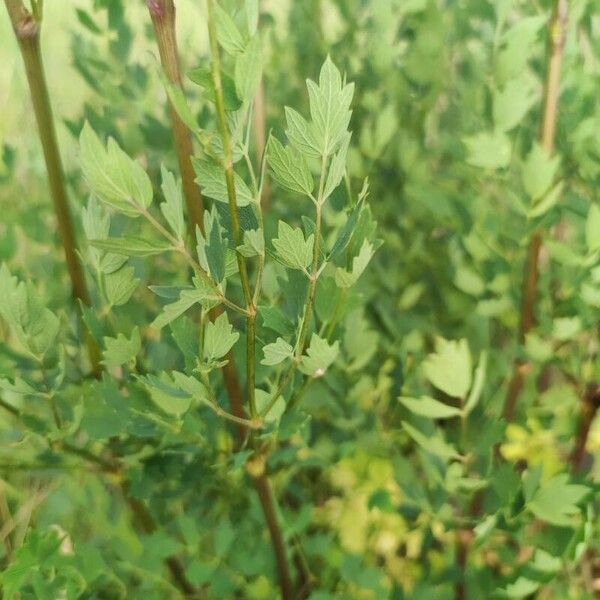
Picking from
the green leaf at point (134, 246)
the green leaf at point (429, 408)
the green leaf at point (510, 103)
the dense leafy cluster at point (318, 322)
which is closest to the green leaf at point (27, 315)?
the dense leafy cluster at point (318, 322)

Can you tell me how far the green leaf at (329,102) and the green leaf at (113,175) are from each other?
0.27 ft

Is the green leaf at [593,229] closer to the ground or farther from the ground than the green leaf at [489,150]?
closer to the ground

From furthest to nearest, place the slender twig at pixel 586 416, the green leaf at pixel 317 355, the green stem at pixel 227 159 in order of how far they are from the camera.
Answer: the slender twig at pixel 586 416, the green leaf at pixel 317 355, the green stem at pixel 227 159

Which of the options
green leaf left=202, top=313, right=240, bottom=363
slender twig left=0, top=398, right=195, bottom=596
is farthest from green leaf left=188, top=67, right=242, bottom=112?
slender twig left=0, top=398, right=195, bottom=596

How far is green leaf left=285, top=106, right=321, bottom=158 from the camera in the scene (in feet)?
1.16

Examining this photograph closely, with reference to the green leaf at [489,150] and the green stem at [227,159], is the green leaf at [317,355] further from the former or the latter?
the green leaf at [489,150]

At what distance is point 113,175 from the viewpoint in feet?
1.13

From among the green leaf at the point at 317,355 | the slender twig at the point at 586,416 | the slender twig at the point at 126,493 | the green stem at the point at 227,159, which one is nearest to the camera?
the green stem at the point at 227,159

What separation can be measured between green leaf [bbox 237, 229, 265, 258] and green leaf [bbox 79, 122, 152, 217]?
0.16ft

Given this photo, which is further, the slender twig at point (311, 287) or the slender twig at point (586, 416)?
the slender twig at point (586, 416)

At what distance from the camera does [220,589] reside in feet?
2.21

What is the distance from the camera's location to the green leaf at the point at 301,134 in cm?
35

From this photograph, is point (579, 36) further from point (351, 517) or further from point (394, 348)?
point (351, 517)

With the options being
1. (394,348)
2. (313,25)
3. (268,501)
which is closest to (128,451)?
(268,501)
